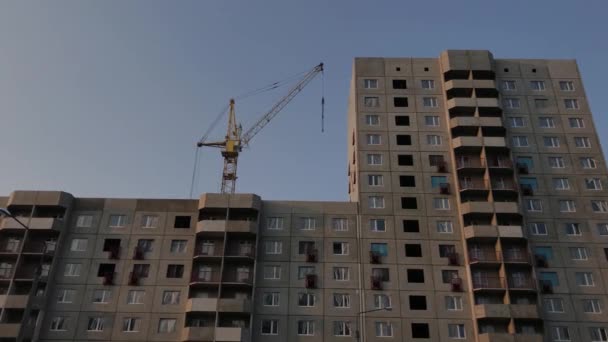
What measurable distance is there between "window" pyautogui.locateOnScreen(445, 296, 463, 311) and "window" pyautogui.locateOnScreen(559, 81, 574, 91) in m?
39.1

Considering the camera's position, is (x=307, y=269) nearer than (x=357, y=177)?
Yes

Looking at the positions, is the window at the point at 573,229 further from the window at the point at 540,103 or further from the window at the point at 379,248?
the window at the point at 379,248

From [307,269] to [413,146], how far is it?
2433 centimetres

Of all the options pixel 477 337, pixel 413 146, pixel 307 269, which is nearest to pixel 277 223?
pixel 307 269

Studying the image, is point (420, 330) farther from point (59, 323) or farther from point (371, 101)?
point (59, 323)

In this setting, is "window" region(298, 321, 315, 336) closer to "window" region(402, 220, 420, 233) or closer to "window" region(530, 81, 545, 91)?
"window" region(402, 220, 420, 233)

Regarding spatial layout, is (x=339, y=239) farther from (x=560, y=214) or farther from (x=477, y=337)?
(x=560, y=214)

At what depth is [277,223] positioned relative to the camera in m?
69.0

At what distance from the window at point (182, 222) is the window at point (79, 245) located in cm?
1178

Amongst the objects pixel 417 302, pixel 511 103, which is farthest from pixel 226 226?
pixel 511 103

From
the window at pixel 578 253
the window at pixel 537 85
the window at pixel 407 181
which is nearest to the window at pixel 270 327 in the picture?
the window at pixel 407 181

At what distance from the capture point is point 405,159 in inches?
2886

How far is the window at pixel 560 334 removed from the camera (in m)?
59.7

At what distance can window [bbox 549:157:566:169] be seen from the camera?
236 ft
